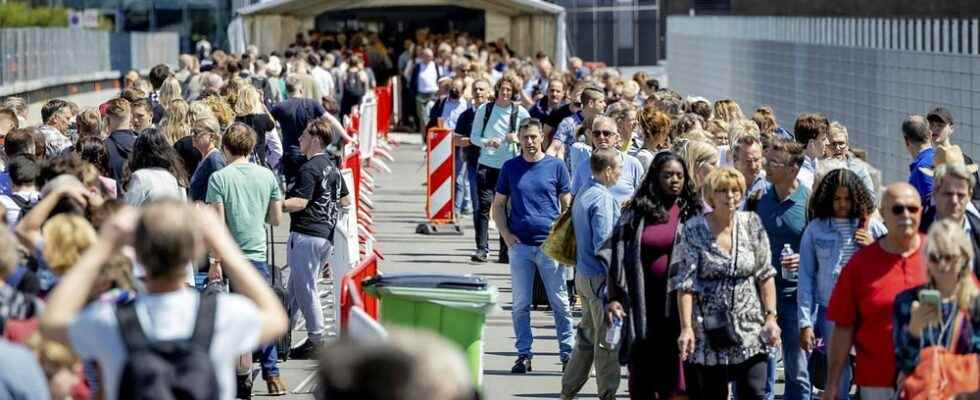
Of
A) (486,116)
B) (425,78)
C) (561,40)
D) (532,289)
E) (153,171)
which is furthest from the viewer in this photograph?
(561,40)

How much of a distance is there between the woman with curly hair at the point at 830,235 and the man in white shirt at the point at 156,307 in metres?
3.94

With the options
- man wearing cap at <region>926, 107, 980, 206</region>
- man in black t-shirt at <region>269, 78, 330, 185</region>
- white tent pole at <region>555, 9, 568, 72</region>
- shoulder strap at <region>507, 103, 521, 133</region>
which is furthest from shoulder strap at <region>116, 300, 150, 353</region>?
white tent pole at <region>555, 9, 568, 72</region>

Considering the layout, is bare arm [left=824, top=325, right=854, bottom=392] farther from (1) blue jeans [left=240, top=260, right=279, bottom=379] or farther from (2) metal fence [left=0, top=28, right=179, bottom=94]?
(2) metal fence [left=0, top=28, right=179, bottom=94]

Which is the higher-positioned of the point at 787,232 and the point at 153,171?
the point at 153,171

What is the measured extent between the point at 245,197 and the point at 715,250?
129 inches

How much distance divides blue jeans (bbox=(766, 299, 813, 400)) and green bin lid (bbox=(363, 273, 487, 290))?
72.2 inches

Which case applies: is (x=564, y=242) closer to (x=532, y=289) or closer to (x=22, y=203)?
(x=532, y=289)

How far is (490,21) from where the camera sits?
5003 centimetres

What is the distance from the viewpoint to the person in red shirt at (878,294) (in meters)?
7.50

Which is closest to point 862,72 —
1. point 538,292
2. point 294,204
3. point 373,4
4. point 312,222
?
point 538,292

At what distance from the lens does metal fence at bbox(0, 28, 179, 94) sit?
35.9 m

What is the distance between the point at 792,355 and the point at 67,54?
3600 centimetres

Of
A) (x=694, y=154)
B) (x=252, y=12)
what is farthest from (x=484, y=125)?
(x=252, y=12)

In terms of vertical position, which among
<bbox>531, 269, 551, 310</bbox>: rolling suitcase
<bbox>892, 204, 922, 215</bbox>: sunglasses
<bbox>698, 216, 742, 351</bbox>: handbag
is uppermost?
<bbox>892, 204, 922, 215</bbox>: sunglasses
